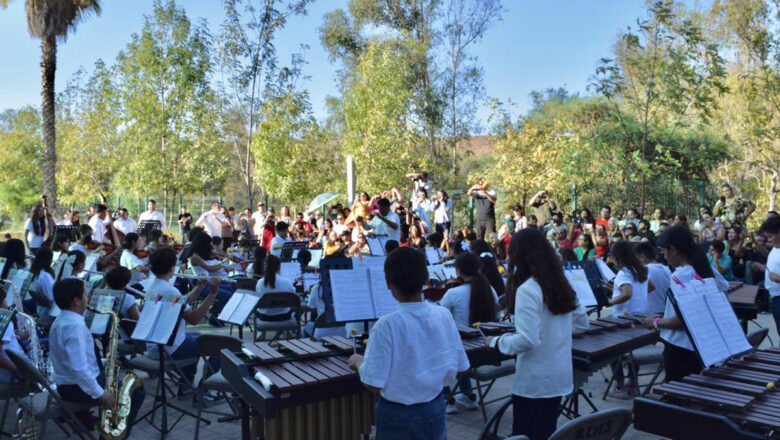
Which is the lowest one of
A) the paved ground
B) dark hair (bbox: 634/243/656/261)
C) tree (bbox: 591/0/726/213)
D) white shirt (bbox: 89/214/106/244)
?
the paved ground

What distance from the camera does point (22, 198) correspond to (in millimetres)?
48875

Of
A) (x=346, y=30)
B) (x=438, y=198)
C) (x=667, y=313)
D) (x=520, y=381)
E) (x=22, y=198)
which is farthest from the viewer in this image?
(x=22, y=198)

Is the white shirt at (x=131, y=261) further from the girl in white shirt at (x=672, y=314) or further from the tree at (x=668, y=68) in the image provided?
the tree at (x=668, y=68)

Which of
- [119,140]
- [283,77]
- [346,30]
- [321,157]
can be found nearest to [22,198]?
[119,140]

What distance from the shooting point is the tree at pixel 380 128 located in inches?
1085

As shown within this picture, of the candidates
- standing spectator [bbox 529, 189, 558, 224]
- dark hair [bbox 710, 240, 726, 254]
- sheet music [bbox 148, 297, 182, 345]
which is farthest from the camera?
standing spectator [bbox 529, 189, 558, 224]

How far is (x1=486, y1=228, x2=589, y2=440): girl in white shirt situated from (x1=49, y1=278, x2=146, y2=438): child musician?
116 inches

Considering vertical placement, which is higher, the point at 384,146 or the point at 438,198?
the point at 384,146

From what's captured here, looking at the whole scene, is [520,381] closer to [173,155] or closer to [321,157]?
[173,155]

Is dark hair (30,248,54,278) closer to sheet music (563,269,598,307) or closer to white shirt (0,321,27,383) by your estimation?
white shirt (0,321,27,383)

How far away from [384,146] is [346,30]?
1664cm

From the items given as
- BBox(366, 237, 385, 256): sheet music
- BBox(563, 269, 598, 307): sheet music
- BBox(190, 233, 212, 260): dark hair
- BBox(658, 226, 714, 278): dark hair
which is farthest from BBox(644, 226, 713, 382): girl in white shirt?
BBox(190, 233, 212, 260): dark hair

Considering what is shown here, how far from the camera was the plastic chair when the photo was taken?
8.78ft

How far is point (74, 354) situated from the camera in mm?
4477
